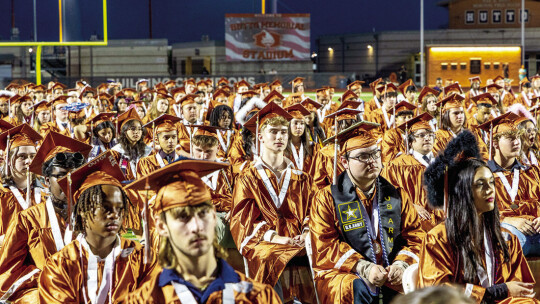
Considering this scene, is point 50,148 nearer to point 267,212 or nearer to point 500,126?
point 267,212

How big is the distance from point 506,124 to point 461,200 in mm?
3411

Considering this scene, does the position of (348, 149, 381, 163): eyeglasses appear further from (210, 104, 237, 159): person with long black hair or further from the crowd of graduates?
(210, 104, 237, 159): person with long black hair

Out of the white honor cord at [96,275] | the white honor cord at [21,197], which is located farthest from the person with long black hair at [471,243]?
the white honor cord at [21,197]

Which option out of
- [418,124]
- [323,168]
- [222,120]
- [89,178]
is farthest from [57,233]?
[222,120]

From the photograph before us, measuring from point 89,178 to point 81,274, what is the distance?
53 cm

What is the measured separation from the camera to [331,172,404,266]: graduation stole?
4980 millimetres

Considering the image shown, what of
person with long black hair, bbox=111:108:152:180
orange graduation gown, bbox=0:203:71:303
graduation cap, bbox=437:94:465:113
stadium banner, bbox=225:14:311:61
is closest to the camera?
orange graduation gown, bbox=0:203:71:303

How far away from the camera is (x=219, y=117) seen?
10.8 meters

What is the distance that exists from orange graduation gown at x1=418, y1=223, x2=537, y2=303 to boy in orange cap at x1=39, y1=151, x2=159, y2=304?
4.63 ft

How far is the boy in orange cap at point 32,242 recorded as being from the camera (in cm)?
463

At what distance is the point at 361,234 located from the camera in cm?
498

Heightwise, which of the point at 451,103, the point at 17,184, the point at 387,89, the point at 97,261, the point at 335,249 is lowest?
the point at 335,249

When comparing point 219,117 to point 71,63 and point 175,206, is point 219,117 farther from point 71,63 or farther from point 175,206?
point 71,63

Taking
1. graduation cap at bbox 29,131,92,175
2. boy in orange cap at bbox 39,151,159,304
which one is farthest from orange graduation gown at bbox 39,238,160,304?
graduation cap at bbox 29,131,92,175
